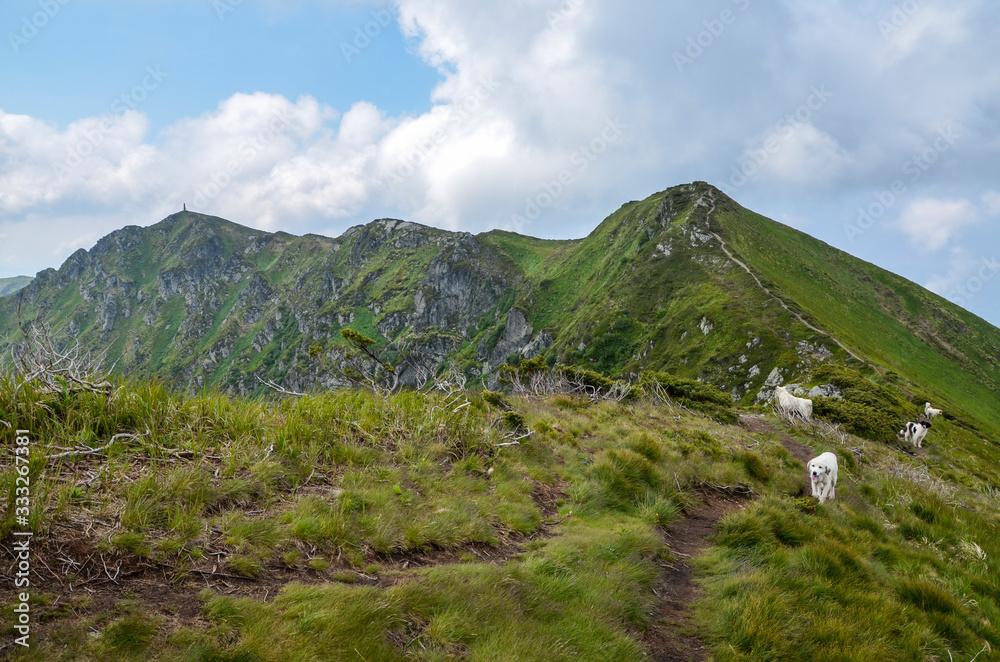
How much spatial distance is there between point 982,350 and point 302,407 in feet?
463

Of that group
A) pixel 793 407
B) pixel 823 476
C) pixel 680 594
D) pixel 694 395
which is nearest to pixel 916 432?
pixel 793 407

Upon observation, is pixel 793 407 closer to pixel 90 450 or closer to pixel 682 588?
pixel 682 588

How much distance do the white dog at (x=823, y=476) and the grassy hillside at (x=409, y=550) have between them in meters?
0.63

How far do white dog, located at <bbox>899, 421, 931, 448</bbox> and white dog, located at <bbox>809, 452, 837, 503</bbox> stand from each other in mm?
30512

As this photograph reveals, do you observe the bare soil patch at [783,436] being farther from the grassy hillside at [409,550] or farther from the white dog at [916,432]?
the white dog at [916,432]

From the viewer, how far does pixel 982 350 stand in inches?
3819

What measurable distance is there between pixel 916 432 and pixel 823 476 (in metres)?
31.5

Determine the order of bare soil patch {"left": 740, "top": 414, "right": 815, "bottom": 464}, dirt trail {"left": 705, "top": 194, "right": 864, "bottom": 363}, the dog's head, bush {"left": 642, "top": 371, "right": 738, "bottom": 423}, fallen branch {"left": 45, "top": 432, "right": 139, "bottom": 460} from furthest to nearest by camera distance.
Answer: dirt trail {"left": 705, "top": 194, "right": 864, "bottom": 363}
bush {"left": 642, "top": 371, "right": 738, "bottom": 423}
bare soil patch {"left": 740, "top": 414, "right": 815, "bottom": 464}
the dog's head
fallen branch {"left": 45, "top": 432, "right": 139, "bottom": 460}

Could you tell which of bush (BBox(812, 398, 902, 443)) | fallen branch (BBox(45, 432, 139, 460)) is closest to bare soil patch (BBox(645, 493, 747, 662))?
fallen branch (BBox(45, 432, 139, 460))

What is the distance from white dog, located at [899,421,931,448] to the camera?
104ft

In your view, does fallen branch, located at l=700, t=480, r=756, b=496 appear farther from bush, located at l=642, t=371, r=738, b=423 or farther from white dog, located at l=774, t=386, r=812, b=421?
white dog, located at l=774, t=386, r=812, b=421

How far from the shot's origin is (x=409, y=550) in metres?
5.63

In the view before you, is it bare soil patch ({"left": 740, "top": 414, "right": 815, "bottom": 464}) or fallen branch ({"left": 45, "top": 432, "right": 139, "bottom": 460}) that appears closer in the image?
fallen branch ({"left": 45, "top": 432, "right": 139, "bottom": 460})

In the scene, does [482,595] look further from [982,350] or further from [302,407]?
[982,350]
